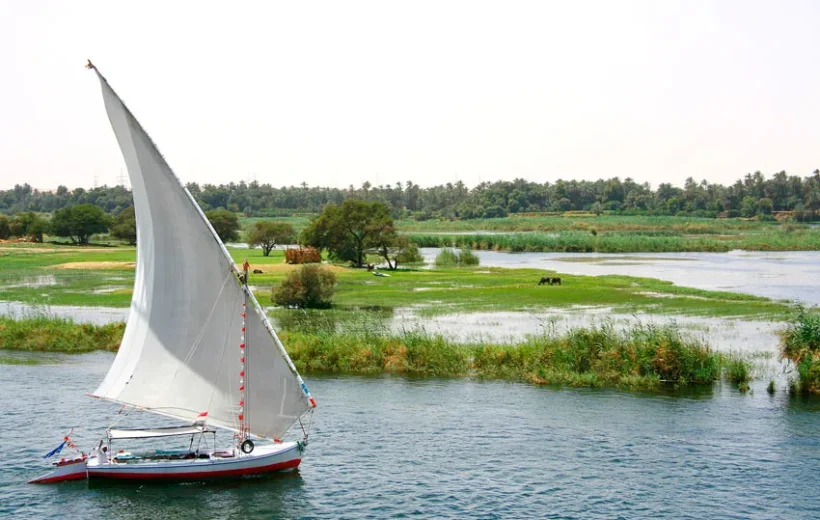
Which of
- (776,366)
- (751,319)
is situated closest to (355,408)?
(776,366)

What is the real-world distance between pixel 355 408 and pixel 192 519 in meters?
12.4

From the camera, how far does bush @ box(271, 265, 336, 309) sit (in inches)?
2771

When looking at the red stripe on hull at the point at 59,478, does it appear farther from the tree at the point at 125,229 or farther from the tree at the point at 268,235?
the tree at the point at 125,229

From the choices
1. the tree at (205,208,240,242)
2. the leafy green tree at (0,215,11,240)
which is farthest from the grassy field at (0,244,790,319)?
the leafy green tree at (0,215,11,240)

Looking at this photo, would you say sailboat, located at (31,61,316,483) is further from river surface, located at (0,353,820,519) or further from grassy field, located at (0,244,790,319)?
grassy field, located at (0,244,790,319)

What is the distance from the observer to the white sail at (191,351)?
30.0 metres

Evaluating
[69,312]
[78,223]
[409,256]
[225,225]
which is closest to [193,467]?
[69,312]

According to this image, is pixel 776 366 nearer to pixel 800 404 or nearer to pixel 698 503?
pixel 800 404

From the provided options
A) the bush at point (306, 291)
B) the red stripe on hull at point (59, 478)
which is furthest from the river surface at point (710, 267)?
the red stripe on hull at point (59, 478)

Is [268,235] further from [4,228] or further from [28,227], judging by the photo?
[4,228]

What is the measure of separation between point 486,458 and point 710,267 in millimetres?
82340

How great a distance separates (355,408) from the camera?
127 ft

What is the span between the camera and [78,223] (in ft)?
449

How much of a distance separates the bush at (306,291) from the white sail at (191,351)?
39584mm
